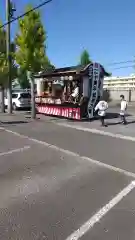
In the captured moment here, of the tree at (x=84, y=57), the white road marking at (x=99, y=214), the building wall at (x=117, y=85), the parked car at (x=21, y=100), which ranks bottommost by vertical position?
the white road marking at (x=99, y=214)

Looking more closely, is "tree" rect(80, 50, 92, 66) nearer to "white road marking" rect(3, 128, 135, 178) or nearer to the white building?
the white building

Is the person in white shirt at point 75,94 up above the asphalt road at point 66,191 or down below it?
above

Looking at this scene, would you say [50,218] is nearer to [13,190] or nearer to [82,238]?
[82,238]

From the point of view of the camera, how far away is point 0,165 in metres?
7.28

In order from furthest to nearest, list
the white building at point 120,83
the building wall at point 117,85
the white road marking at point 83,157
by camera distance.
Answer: the white building at point 120,83 → the building wall at point 117,85 → the white road marking at point 83,157

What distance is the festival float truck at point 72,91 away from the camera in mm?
17219

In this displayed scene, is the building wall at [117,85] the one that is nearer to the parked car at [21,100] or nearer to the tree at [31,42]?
the parked car at [21,100]

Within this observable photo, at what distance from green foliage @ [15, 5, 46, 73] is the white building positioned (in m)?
25.0

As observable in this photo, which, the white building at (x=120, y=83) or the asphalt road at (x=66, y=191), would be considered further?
the white building at (x=120, y=83)

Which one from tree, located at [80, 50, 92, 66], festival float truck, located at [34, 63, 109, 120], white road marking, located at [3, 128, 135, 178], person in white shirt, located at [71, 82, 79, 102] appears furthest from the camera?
tree, located at [80, 50, 92, 66]

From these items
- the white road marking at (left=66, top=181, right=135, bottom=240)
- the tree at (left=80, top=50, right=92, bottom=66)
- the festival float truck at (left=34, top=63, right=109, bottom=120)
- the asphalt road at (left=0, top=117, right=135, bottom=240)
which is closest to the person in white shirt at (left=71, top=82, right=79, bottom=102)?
the festival float truck at (left=34, top=63, right=109, bottom=120)

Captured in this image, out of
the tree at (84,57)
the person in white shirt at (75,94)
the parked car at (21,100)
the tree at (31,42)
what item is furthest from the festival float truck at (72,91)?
the tree at (84,57)

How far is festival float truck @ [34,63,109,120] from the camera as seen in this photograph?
17219 mm

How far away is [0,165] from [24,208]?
2.84 metres
